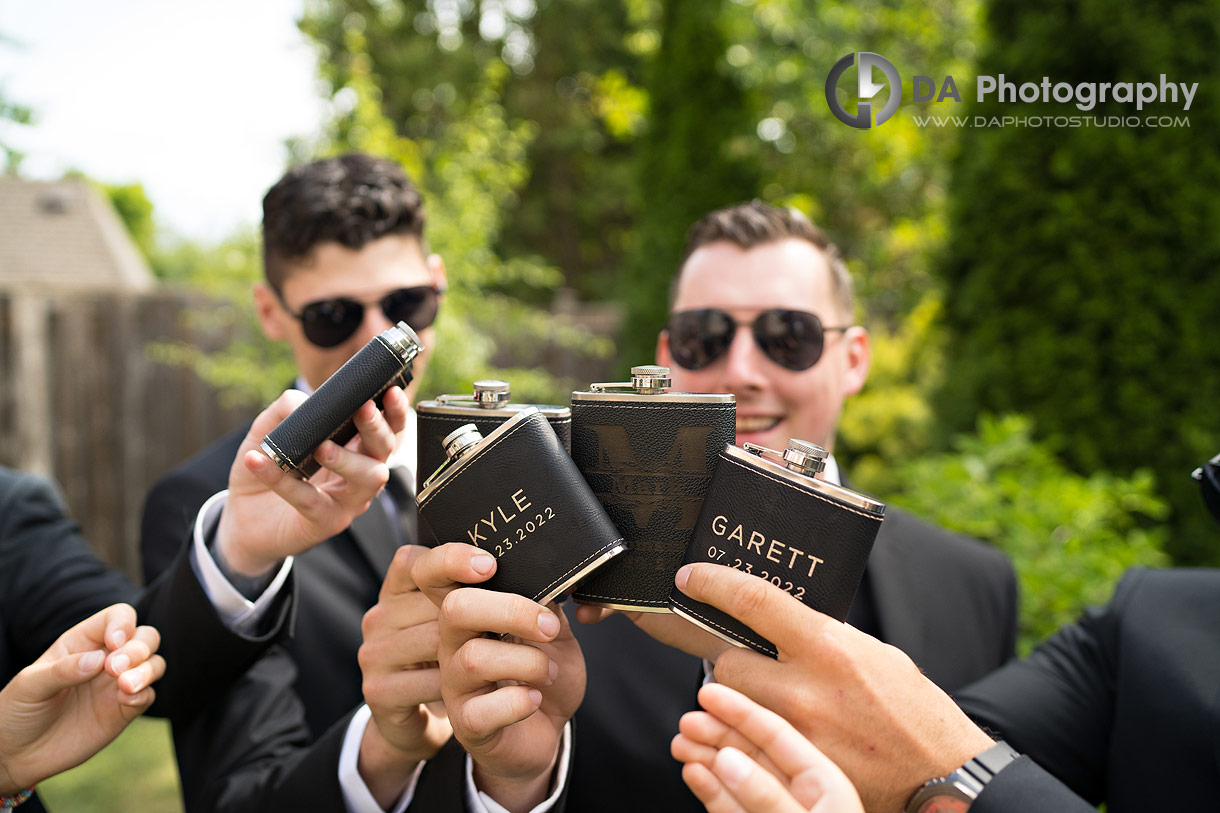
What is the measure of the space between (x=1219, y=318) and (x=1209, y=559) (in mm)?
1556

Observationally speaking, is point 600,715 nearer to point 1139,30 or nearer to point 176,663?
point 176,663

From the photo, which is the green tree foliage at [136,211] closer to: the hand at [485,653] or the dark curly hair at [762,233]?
the dark curly hair at [762,233]

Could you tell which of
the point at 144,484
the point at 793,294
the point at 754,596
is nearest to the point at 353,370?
the point at 754,596

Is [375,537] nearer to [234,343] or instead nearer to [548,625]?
[548,625]

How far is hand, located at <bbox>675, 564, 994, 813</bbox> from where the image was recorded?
124 cm

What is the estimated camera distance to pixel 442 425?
57.6 inches

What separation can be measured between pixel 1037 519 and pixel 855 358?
3.81 ft

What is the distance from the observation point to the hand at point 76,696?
1587mm

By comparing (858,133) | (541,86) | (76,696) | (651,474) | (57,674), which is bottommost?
(76,696)

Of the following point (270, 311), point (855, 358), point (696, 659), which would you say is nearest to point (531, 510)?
point (696, 659)

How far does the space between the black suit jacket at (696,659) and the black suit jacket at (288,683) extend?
2.20ft

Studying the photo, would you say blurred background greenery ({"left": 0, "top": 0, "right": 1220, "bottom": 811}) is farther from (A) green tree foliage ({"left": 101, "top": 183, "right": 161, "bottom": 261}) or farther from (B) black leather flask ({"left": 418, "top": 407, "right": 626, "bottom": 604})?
(A) green tree foliage ({"left": 101, "top": 183, "right": 161, "bottom": 261})

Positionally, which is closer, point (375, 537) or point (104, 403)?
point (375, 537)

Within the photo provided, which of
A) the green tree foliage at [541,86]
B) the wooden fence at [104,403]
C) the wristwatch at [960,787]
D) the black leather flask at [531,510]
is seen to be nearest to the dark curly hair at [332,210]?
the black leather flask at [531,510]
